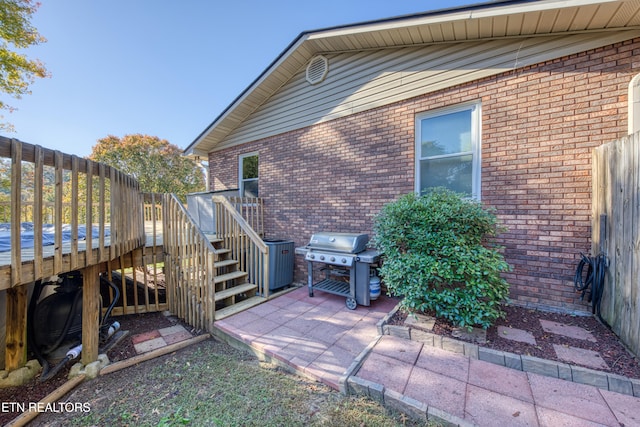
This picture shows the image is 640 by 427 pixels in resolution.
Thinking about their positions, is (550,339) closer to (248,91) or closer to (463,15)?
(463,15)

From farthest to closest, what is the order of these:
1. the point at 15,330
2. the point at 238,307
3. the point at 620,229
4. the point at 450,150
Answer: the point at 450,150
the point at 238,307
the point at 15,330
the point at 620,229

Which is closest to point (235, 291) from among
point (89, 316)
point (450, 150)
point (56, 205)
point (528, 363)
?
point (89, 316)


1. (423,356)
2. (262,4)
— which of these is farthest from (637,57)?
(262,4)

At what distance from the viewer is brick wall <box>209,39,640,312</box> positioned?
2.97 metres

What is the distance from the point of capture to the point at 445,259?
282cm

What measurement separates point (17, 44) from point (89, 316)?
962cm

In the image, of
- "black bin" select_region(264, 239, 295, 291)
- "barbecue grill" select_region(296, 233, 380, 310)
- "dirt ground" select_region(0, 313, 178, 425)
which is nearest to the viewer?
"dirt ground" select_region(0, 313, 178, 425)

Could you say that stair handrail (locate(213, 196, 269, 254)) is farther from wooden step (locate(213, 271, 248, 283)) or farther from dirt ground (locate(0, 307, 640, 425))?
dirt ground (locate(0, 307, 640, 425))

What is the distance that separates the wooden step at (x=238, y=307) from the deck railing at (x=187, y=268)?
7.2 inches

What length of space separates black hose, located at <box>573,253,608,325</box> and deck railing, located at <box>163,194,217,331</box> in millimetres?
4805

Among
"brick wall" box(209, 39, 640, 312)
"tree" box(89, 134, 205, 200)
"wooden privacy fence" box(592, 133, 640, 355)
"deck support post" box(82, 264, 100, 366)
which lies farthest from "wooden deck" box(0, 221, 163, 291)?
"tree" box(89, 134, 205, 200)

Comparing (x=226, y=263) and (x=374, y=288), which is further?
(x=226, y=263)

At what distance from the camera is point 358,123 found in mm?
4766

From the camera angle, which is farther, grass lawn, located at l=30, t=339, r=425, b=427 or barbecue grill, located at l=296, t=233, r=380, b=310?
barbecue grill, located at l=296, t=233, r=380, b=310
